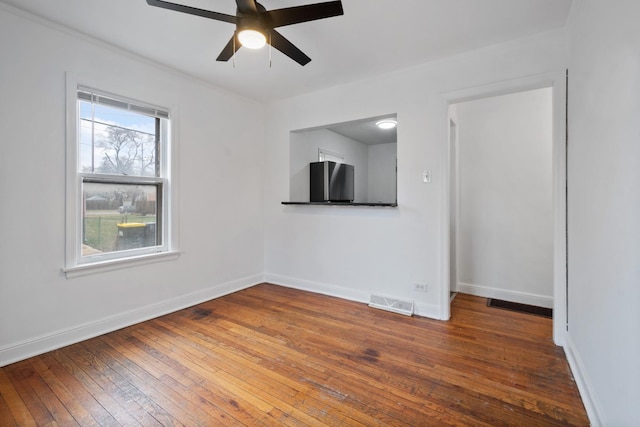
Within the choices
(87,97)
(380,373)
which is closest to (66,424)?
(380,373)

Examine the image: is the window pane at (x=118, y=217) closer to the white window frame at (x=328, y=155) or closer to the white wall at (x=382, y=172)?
the white window frame at (x=328, y=155)

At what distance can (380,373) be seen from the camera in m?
2.01

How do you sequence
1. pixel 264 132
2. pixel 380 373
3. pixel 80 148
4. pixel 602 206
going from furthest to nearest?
pixel 264 132 → pixel 80 148 → pixel 380 373 → pixel 602 206

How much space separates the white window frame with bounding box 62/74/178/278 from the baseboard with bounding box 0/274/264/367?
45 cm

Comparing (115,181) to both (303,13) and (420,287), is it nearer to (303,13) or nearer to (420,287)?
(303,13)

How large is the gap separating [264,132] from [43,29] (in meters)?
2.39

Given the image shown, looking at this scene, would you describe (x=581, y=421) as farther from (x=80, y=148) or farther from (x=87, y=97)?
(x=87, y=97)

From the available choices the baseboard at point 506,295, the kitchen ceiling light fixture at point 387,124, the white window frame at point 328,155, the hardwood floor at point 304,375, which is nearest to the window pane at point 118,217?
the hardwood floor at point 304,375

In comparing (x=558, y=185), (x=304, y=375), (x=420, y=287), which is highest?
(x=558, y=185)

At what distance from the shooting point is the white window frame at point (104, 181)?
2.42 m

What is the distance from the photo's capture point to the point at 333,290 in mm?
3676

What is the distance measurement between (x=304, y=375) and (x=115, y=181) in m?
2.38

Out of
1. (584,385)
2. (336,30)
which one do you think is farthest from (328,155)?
(584,385)

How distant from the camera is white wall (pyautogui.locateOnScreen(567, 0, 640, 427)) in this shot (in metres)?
1.12
